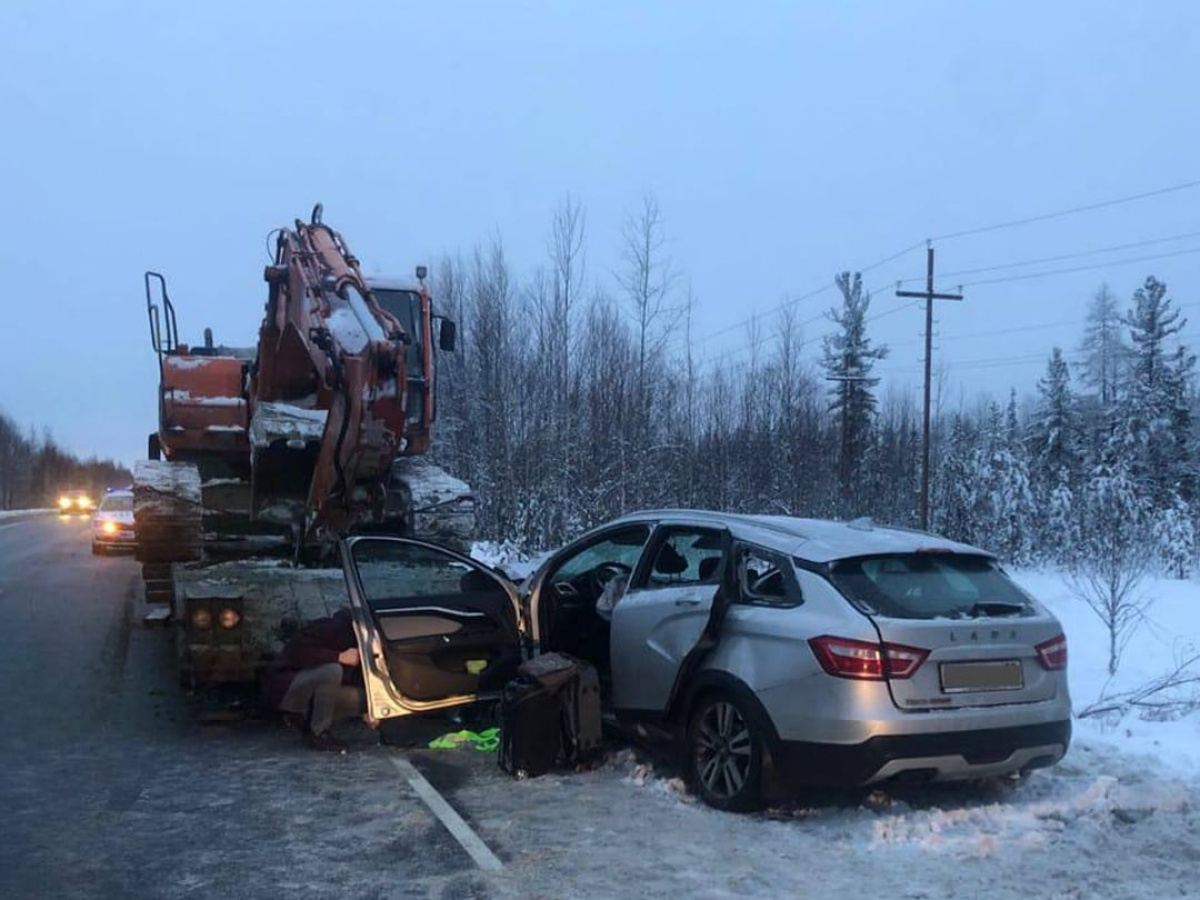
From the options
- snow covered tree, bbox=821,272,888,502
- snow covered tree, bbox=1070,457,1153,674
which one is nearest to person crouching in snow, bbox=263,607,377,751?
snow covered tree, bbox=1070,457,1153,674

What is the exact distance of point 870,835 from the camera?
16.6 feet

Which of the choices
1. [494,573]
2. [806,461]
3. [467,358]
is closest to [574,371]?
[467,358]

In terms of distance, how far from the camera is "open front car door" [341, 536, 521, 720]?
6500mm

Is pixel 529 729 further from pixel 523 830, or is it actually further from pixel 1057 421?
pixel 1057 421

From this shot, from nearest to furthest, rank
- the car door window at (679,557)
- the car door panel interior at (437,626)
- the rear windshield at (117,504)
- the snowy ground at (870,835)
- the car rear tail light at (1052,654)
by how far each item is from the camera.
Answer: the snowy ground at (870,835), the car rear tail light at (1052,654), the car door window at (679,557), the car door panel interior at (437,626), the rear windshield at (117,504)

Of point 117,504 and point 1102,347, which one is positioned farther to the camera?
point 1102,347

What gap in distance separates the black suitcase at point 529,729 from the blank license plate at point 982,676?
7.55 feet

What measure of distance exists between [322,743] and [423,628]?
1.04m

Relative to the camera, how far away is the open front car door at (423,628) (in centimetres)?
650

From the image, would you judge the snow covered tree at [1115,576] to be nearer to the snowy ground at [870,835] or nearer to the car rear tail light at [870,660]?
the snowy ground at [870,835]

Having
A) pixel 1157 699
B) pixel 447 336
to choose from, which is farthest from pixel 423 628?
pixel 447 336

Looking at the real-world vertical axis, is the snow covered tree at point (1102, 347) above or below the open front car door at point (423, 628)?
above

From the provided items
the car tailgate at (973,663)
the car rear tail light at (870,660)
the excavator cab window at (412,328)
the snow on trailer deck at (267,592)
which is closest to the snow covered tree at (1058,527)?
the excavator cab window at (412,328)

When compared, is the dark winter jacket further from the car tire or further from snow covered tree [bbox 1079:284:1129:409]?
snow covered tree [bbox 1079:284:1129:409]
